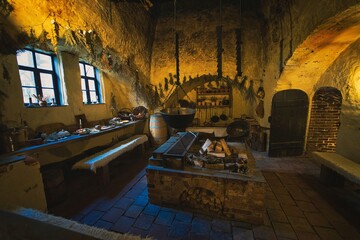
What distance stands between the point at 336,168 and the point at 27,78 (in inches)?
246

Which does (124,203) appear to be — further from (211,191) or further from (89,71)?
(89,71)

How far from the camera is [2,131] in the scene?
233 cm

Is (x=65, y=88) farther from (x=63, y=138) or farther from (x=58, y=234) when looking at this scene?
(x=58, y=234)

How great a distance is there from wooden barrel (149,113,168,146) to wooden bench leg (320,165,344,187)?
14.3 ft

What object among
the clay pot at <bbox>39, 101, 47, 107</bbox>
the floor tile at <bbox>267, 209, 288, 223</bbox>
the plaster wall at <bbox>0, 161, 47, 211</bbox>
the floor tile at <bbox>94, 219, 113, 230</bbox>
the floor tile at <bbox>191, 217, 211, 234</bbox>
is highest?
the clay pot at <bbox>39, 101, 47, 107</bbox>

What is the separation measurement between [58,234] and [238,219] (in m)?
2.15

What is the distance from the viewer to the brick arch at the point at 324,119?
14.1ft

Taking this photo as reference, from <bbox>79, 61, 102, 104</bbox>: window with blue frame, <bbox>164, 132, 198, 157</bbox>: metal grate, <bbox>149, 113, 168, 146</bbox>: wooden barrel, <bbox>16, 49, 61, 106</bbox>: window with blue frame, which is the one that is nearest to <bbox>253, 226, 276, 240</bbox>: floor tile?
<bbox>164, 132, 198, 157</bbox>: metal grate

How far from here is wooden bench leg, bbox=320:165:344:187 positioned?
3.08 meters

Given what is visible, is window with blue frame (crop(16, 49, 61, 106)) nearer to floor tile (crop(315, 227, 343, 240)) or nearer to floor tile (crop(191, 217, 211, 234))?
floor tile (crop(191, 217, 211, 234))

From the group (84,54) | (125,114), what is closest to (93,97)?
(125,114)

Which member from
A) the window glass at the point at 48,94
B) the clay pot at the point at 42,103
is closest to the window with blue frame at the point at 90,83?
the window glass at the point at 48,94

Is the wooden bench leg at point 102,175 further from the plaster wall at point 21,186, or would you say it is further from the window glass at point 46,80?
the window glass at point 46,80

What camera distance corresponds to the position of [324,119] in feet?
14.6
